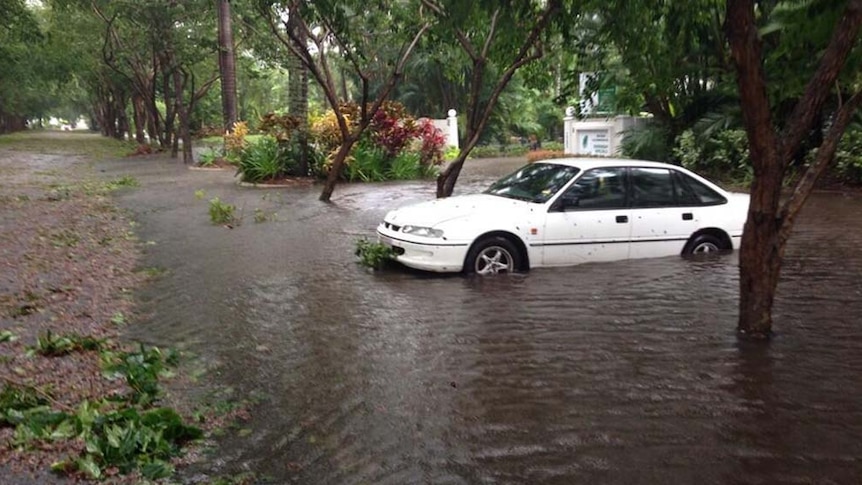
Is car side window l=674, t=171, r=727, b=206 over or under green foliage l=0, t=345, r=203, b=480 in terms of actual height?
over

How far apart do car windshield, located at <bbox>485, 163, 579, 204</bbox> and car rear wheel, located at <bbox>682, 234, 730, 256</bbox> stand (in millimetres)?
1703

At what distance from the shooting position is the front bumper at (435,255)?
8273mm

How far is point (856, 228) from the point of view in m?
11.7

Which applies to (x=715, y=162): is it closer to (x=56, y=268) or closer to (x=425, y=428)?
(x=56, y=268)

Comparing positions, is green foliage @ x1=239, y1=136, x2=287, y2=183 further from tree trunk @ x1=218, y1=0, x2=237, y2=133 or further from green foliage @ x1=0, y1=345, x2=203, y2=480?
green foliage @ x1=0, y1=345, x2=203, y2=480

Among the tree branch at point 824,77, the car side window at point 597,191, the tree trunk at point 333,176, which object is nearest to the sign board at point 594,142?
the tree trunk at point 333,176

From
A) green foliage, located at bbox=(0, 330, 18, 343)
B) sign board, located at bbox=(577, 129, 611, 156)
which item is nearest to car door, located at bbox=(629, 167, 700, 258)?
green foliage, located at bbox=(0, 330, 18, 343)

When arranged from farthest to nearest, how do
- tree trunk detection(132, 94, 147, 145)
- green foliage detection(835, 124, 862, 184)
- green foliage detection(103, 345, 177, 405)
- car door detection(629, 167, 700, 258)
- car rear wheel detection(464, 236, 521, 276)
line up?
1. tree trunk detection(132, 94, 147, 145)
2. green foliage detection(835, 124, 862, 184)
3. car door detection(629, 167, 700, 258)
4. car rear wheel detection(464, 236, 521, 276)
5. green foliage detection(103, 345, 177, 405)

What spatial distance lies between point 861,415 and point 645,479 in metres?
1.71

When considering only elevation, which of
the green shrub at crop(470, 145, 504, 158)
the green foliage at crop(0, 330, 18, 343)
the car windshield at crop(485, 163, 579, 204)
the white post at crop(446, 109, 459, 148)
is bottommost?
the green foliage at crop(0, 330, 18, 343)

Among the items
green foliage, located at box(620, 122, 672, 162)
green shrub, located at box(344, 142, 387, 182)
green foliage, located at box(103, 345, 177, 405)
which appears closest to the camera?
green foliage, located at box(103, 345, 177, 405)

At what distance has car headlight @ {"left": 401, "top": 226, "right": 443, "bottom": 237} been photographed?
8328 mm

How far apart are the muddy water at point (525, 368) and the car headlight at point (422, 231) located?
1.63ft

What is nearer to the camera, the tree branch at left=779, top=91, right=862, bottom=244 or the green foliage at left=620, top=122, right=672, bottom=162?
the tree branch at left=779, top=91, right=862, bottom=244
